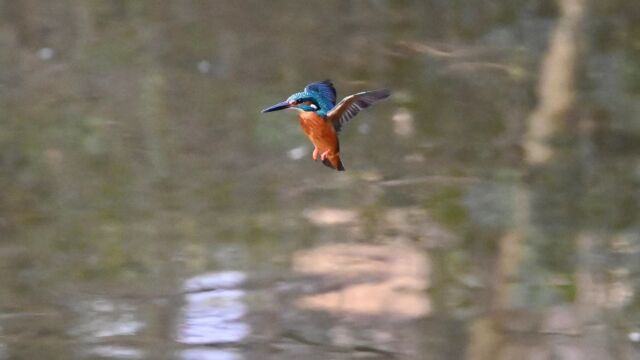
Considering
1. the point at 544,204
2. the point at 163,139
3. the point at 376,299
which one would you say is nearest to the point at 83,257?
the point at 163,139

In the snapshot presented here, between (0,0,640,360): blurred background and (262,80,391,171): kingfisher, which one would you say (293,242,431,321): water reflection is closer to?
(0,0,640,360): blurred background

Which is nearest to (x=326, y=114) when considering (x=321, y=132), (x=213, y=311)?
(x=321, y=132)

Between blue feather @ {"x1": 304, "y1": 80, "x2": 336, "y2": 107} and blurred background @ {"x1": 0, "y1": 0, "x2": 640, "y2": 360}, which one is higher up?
blurred background @ {"x1": 0, "y1": 0, "x2": 640, "y2": 360}

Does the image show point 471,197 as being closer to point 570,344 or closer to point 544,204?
point 544,204

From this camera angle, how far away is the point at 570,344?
1.54 metres

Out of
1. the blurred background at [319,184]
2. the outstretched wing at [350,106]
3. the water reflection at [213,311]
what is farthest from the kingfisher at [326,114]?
the water reflection at [213,311]

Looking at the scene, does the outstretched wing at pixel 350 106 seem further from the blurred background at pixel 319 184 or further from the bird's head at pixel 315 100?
the blurred background at pixel 319 184

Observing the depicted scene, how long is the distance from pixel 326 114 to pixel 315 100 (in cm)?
2

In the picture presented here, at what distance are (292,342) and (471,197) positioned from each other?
1.39 feet

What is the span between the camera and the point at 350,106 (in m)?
0.54

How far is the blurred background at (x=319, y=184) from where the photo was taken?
5.09 ft

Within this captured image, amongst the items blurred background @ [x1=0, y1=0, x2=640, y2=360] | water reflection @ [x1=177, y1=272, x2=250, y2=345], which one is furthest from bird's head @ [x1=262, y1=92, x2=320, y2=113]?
water reflection @ [x1=177, y1=272, x2=250, y2=345]

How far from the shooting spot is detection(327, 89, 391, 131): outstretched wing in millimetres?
539

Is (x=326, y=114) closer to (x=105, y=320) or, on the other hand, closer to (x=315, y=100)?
(x=315, y=100)
